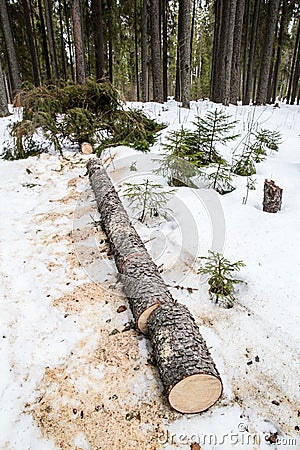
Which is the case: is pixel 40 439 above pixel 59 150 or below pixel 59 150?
below

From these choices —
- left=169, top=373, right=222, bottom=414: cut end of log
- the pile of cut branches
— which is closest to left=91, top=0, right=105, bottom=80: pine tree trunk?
the pile of cut branches

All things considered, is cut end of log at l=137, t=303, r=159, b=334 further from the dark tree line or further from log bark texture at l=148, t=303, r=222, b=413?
the dark tree line

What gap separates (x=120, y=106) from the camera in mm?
5988

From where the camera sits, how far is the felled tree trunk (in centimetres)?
160

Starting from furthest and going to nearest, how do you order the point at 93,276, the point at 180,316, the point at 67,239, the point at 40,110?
the point at 40,110 → the point at 67,239 → the point at 93,276 → the point at 180,316

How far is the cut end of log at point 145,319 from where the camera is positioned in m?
2.09

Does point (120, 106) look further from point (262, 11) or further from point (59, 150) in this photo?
point (262, 11)

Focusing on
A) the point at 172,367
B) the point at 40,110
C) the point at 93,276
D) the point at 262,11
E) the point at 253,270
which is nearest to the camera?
the point at 172,367

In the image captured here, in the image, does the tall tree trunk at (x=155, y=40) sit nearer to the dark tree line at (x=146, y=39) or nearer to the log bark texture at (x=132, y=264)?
the dark tree line at (x=146, y=39)

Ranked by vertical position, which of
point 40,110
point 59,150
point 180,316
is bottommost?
point 180,316

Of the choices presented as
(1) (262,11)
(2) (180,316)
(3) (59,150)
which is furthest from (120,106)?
(1) (262,11)

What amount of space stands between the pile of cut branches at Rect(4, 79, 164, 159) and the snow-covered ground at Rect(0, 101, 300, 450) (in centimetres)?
207

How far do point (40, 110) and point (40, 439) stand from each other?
18.1 feet

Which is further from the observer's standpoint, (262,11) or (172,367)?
(262,11)
